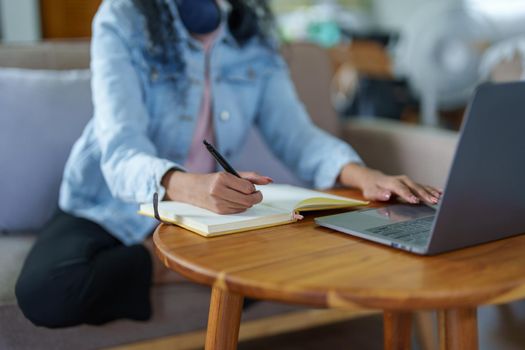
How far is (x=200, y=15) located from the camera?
127 cm

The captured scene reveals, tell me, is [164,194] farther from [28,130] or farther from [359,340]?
[359,340]

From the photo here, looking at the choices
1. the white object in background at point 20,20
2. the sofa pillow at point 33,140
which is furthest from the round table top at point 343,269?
the white object in background at point 20,20

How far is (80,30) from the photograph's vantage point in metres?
3.74

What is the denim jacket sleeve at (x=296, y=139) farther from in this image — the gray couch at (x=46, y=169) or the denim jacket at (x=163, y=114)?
the gray couch at (x=46, y=169)

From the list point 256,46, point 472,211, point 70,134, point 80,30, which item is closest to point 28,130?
point 70,134

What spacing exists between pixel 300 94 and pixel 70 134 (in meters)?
0.68

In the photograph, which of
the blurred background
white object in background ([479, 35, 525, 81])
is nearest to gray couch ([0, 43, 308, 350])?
the blurred background

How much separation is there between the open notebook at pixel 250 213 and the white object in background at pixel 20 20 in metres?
2.97

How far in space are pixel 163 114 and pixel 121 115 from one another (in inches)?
7.2

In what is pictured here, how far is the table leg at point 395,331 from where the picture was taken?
3.47ft

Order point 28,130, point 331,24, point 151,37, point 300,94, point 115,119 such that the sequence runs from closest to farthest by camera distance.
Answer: point 115,119, point 151,37, point 28,130, point 300,94, point 331,24

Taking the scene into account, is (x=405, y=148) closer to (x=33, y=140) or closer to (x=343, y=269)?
(x=33, y=140)

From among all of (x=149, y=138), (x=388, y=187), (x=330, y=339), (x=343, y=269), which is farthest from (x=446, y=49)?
(x=343, y=269)

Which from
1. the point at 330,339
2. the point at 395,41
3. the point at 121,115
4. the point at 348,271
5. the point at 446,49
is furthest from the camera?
the point at 395,41
